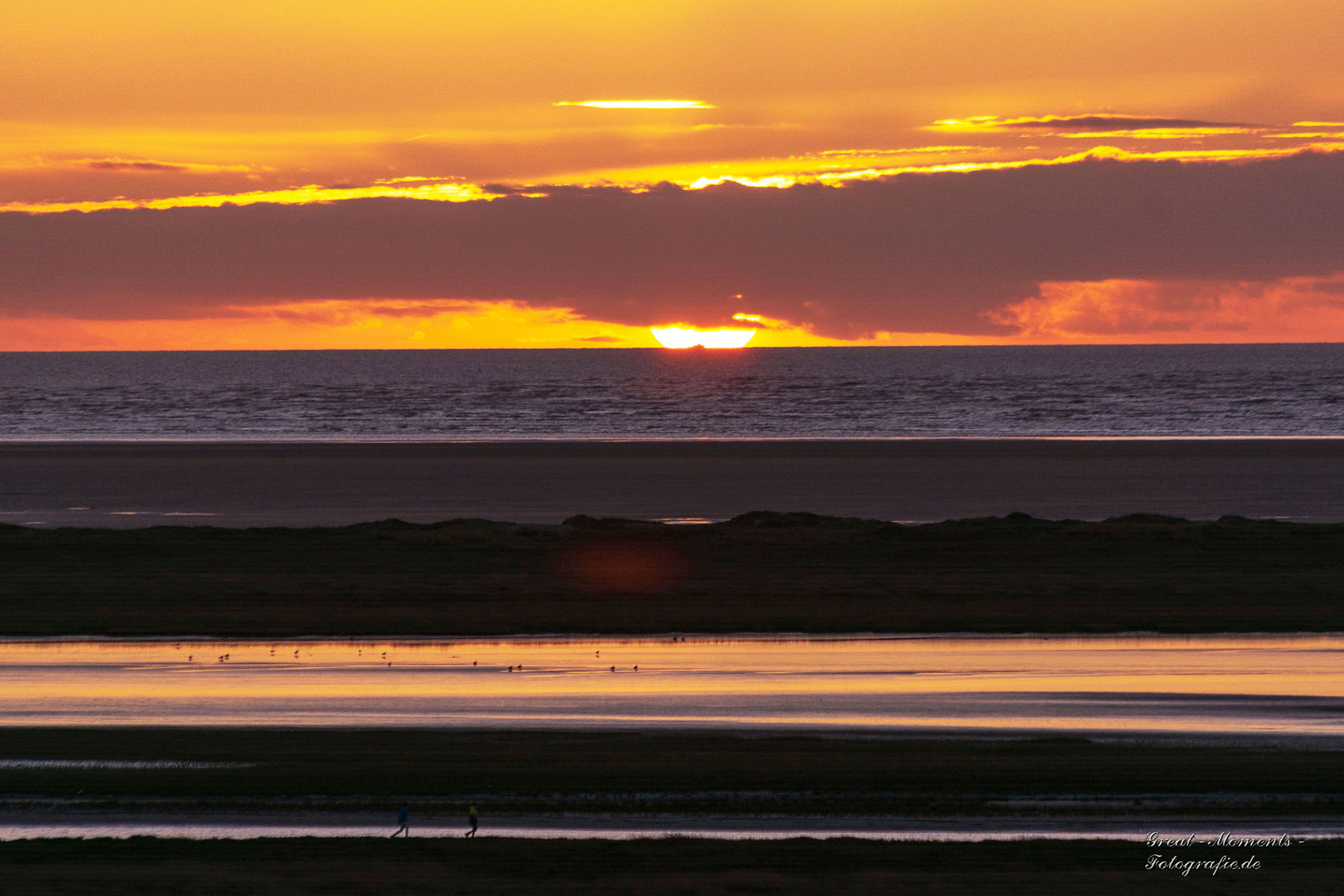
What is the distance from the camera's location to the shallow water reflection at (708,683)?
15.0m

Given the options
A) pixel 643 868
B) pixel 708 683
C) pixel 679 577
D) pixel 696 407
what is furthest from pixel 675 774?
pixel 696 407

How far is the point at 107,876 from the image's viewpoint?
32.8 ft

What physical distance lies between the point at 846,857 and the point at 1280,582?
18.3 m

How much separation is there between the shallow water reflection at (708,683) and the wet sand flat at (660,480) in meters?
17.5

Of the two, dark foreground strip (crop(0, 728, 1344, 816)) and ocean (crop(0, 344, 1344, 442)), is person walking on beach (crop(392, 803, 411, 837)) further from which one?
ocean (crop(0, 344, 1344, 442))

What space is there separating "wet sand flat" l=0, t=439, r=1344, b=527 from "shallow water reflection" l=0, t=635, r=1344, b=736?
17.5m

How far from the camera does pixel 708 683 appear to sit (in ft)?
56.5

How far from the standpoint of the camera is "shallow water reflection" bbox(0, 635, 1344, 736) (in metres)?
15.0

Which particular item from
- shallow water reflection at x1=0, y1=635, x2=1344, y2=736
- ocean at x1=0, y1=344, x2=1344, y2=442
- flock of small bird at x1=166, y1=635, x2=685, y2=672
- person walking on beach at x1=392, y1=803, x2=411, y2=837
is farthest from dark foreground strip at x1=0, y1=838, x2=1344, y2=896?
ocean at x1=0, y1=344, x2=1344, y2=442

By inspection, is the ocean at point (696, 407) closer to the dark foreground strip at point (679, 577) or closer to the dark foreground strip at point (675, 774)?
the dark foreground strip at point (679, 577)

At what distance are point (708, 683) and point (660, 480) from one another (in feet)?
104

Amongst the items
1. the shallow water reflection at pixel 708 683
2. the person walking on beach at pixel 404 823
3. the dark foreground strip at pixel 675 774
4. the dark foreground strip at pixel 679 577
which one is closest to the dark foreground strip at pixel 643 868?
the person walking on beach at pixel 404 823

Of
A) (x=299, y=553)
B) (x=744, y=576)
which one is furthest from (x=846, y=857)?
(x=299, y=553)

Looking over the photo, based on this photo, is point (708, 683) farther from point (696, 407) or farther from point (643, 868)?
point (696, 407)
